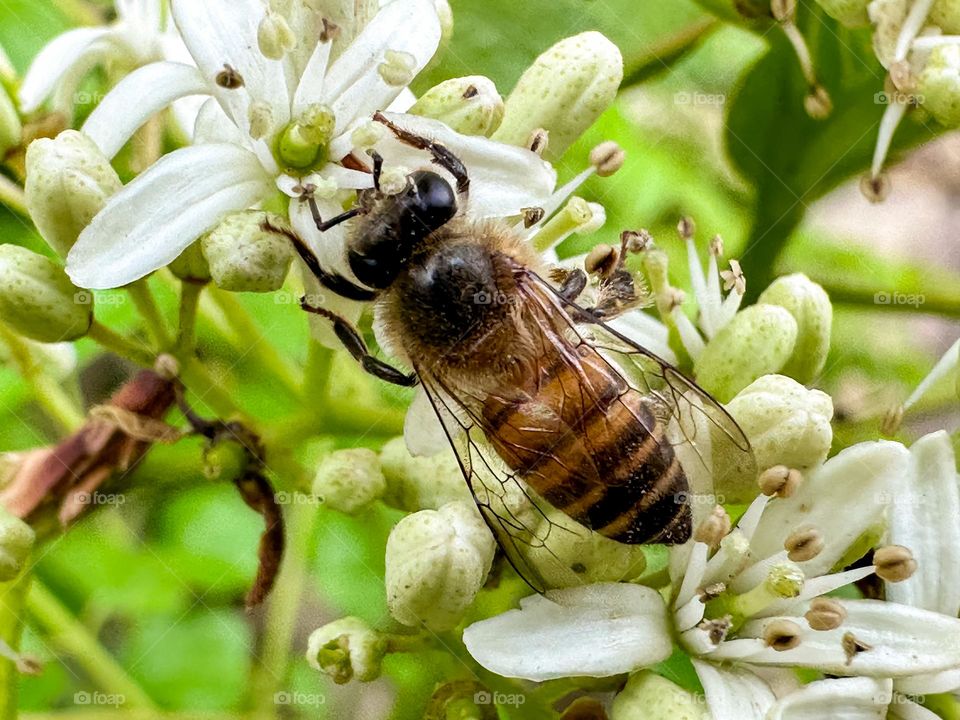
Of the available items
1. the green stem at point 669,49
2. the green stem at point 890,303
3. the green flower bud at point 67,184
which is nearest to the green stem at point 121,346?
the green flower bud at point 67,184

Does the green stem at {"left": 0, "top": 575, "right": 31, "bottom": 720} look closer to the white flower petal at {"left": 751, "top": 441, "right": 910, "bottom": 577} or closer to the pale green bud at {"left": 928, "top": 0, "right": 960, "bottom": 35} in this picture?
the white flower petal at {"left": 751, "top": 441, "right": 910, "bottom": 577}

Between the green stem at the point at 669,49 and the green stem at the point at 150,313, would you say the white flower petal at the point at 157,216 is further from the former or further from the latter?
the green stem at the point at 669,49

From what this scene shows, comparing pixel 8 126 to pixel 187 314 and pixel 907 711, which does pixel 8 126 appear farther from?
pixel 907 711

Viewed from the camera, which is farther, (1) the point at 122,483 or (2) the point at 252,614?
(2) the point at 252,614

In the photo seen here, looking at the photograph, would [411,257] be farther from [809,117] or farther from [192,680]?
[192,680]

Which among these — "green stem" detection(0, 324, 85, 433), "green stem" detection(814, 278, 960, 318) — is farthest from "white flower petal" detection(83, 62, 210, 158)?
"green stem" detection(814, 278, 960, 318)

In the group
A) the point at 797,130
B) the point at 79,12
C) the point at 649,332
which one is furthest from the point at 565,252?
the point at 79,12

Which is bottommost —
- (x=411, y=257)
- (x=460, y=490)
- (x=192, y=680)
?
(x=192, y=680)

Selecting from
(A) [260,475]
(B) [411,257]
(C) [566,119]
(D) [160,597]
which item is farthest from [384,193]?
(D) [160,597]
